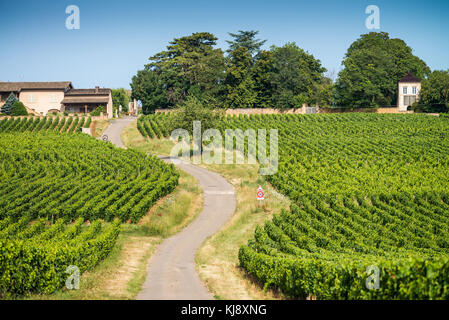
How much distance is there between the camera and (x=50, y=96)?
305ft

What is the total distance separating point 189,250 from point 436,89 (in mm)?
75605

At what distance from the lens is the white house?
97.2 m

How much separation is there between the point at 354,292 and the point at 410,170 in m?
34.0

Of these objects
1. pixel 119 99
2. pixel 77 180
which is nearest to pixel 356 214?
pixel 77 180

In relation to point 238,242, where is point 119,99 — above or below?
above

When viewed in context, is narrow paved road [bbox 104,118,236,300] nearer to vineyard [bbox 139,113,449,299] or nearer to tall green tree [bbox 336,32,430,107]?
vineyard [bbox 139,113,449,299]

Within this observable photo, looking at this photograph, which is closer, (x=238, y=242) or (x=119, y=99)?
(x=238, y=242)

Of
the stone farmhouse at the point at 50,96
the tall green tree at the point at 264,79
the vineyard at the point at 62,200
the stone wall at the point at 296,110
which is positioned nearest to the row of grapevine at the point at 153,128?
the vineyard at the point at 62,200

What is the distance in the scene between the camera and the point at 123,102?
11294 cm

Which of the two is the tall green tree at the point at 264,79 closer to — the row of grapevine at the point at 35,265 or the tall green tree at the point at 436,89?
the tall green tree at the point at 436,89

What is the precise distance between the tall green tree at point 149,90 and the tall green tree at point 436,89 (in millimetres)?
50200

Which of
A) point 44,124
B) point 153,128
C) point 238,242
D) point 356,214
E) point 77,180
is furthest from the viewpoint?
point 44,124

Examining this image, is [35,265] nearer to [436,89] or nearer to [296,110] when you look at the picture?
[296,110]

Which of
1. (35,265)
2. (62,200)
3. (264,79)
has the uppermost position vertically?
(264,79)
